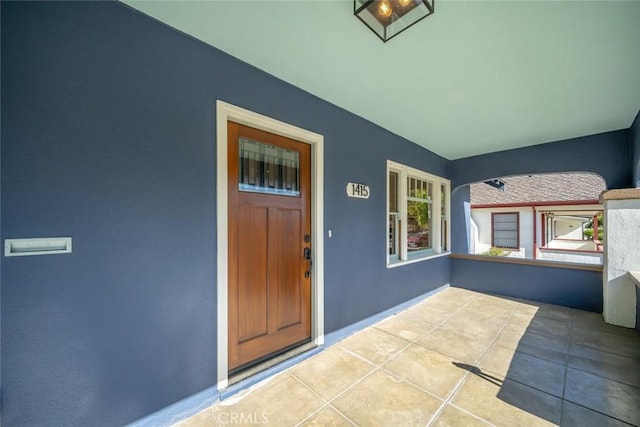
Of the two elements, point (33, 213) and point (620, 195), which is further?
point (620, 195)

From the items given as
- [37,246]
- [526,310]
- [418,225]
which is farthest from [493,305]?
[37,246]

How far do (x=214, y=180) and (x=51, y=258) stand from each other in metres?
1.00

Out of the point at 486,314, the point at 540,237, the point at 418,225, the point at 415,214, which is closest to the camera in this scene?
the point at 486,314

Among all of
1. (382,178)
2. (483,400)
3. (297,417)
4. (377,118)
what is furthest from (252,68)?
(483,400)

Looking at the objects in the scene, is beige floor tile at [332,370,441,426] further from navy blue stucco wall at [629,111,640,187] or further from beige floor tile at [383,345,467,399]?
navy blue stucco wall at [629,111,640,187]

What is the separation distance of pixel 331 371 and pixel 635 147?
188 inches

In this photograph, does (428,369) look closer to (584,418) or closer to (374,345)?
(374,345)

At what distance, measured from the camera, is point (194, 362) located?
177 cm

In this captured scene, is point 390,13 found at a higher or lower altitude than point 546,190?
higher

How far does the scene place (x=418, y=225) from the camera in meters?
4.46

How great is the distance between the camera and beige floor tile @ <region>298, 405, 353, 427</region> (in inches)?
64.1

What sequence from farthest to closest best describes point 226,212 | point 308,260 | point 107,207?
point 308,260 → point 226,212 → point 107,207

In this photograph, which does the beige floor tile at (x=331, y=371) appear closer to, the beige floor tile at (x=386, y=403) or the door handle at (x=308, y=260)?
the beige floor tile at (x=386, y=403)

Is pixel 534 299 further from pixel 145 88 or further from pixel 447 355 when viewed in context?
pixel 145 88
